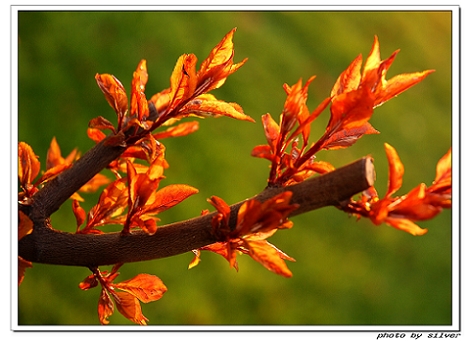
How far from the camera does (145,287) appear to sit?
58cm

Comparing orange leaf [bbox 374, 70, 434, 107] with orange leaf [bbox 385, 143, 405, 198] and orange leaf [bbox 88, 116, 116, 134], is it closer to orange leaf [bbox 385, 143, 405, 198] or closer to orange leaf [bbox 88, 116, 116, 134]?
orange leaf [bbox 385, 143, 405, 198]

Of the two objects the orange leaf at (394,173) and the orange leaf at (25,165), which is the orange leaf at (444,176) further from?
the orange leaf at (25,165)

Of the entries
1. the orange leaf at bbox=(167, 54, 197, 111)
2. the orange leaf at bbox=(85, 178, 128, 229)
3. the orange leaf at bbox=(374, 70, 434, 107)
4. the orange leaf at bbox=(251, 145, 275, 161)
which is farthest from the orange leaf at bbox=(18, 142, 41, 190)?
the orange leaf at bbox=(374, 70, 434, 107)

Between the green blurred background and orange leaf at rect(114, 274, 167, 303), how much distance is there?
118 cm

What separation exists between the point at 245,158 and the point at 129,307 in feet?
5.51

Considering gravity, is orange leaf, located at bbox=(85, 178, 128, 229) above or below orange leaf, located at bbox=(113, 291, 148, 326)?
above

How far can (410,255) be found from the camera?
2221 millimetres

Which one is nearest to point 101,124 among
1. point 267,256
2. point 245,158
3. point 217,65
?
point 217,65

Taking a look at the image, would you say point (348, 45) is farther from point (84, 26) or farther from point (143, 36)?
point (84, 26)

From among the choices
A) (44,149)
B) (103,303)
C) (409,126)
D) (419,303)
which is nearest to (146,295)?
(103,303)

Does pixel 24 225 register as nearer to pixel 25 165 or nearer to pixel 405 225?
pixel 25 165

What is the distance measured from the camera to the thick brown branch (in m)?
0.41

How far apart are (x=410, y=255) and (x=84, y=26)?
5.54 ft

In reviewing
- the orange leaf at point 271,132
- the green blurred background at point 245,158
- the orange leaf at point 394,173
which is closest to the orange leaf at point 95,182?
the orange leaf at point 271,132
